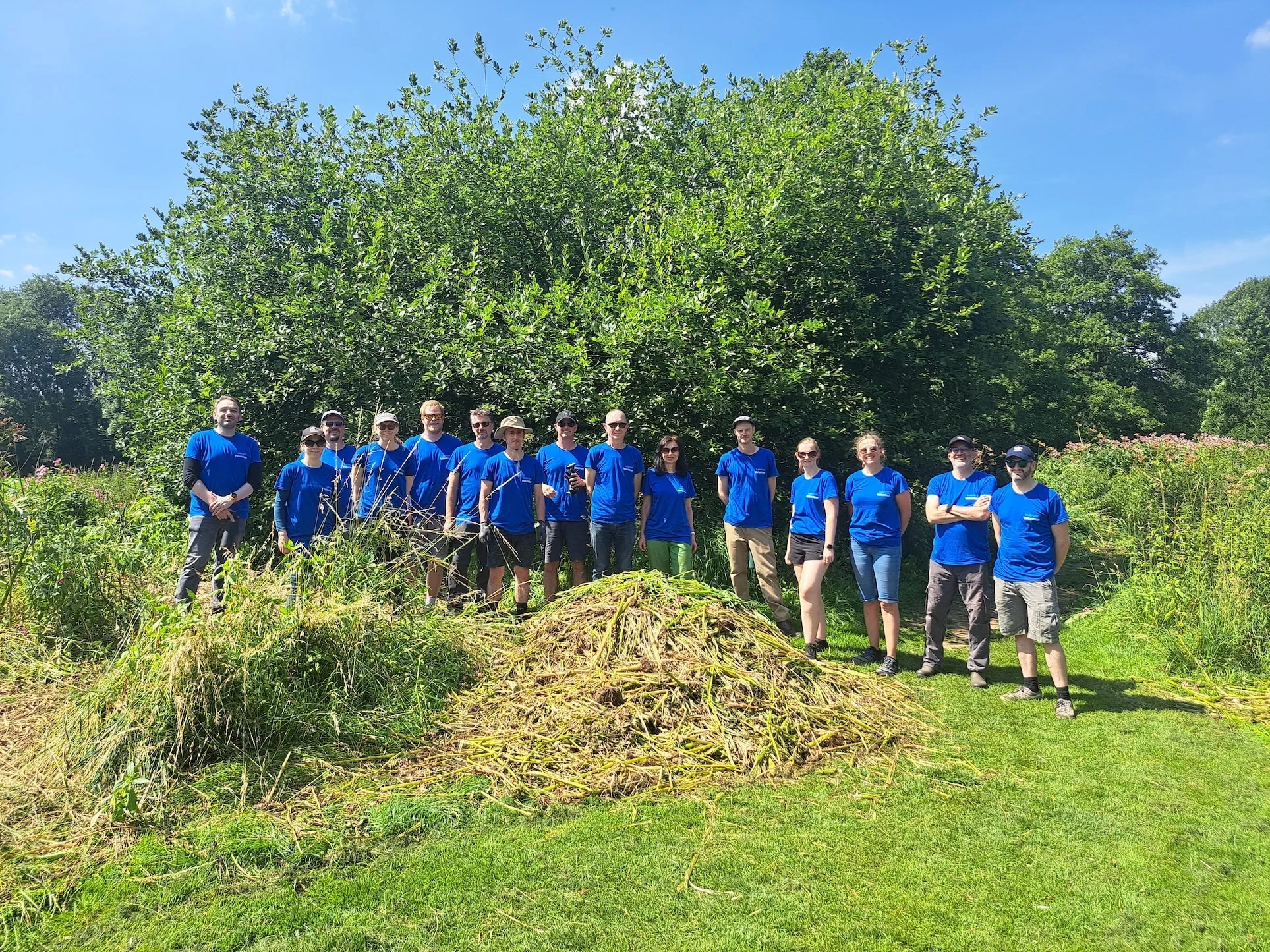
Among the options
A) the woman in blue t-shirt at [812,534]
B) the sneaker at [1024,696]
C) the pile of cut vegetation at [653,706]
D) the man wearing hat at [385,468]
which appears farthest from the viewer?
the man wearing hat at [385,468]

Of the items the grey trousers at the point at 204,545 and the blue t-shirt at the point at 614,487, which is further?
the blue t-shirt at the point at 614,487

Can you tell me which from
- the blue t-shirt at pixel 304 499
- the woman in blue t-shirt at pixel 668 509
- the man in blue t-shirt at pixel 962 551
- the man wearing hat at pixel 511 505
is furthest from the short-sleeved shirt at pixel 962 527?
the blue t-shirt at pixel 304 499

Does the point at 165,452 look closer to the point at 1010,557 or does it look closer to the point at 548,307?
the point at 548,307

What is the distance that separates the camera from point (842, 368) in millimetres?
8992

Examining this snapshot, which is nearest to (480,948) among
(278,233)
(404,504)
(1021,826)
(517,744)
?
(517,744)

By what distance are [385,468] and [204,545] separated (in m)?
1.58

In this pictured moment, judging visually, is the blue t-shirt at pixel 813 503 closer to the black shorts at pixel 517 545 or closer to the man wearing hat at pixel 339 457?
the black shorts at pixel 517 545

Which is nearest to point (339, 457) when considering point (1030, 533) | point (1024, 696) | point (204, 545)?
point (204, 545)

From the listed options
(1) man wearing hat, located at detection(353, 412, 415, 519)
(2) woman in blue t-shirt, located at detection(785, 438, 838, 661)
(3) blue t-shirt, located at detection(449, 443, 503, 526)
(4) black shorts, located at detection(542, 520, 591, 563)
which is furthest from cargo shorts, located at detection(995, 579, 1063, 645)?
(1) man wearing hat, located at detection(353, 412, 415, 519)

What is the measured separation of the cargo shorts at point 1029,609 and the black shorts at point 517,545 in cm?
359

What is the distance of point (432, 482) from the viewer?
6.34 m

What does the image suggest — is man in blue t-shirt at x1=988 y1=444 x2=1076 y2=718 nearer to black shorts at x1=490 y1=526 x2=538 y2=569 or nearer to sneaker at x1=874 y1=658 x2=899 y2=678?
sneaker at x1=874 y1=658 x2=899 y2=678

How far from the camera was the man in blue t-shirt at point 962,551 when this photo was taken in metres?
5.40

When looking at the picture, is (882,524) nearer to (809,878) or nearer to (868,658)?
(868,658)
